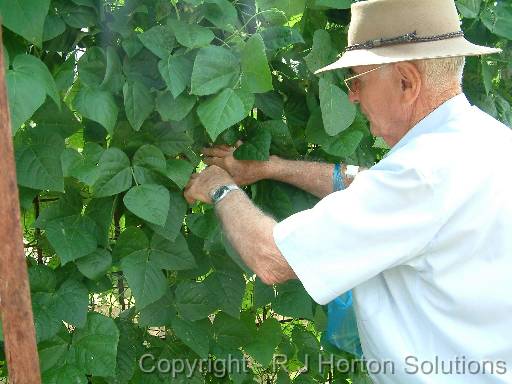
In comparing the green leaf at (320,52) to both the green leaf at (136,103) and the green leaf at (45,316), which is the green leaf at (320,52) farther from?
the green leaf at (45,316)

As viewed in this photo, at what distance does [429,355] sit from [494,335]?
0.40 ft

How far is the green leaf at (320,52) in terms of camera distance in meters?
1.59

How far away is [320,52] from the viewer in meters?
1.61

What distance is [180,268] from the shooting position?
5.36 ft

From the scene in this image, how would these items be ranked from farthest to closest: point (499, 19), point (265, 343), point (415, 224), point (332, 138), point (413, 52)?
point (265, 343) < point (499, 19) < point (332, 138) < point (413, 52) < point (415, 224)

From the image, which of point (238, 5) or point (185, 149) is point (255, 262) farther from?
point (238, 5)

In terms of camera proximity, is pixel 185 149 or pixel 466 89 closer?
pixel 185 149

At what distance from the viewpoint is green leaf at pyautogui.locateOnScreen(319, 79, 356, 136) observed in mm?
1568

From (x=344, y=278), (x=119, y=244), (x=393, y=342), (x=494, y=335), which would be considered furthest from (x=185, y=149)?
(x=494, y=335)

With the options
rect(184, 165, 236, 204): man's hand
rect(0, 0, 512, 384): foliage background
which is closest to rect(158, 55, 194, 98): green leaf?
rect(0, 0, 512, 384): foliage background

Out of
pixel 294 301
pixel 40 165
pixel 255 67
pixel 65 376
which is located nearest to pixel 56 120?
pixel 40 165

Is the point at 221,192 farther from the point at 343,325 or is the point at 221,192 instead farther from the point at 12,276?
the point at 12,276

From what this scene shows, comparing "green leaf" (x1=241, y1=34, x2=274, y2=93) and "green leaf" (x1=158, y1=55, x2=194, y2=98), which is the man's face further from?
"green leaf" (x1=158, y1=55, x2=194, y2=98)

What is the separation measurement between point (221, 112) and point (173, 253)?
0.37 meters
